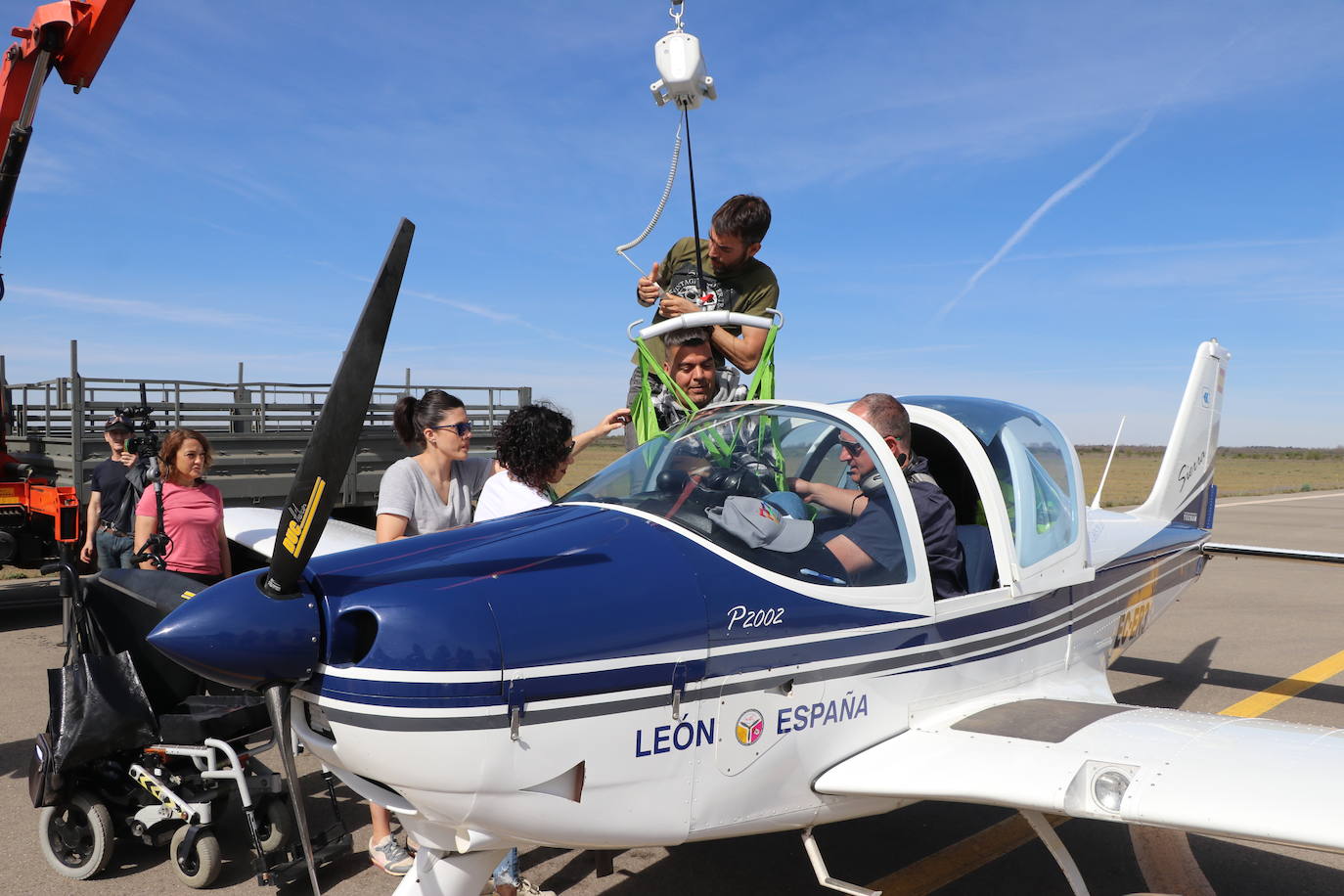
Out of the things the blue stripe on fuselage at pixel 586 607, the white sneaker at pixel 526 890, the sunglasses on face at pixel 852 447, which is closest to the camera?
the blue stripe on fuselage at pixel 586 607

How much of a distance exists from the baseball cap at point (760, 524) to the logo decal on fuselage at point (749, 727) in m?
0.48

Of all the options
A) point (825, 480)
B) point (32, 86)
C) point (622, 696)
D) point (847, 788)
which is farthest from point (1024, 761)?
point (32, 86)

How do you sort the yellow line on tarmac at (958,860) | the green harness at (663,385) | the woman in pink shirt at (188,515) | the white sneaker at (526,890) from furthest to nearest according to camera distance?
1. the woman in pink shirt at (188,515)
2. the green harness at (663,385)
3. the yellow line on tarmac at (958,860)
4. the white sneaker at (526,890)

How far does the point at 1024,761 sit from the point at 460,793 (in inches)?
66.0

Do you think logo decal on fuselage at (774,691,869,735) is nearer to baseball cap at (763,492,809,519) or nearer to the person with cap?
baseball cap at (763,492,809,519)

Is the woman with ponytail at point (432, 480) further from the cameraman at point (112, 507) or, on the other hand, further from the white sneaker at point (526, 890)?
the cameraman at point (112, 507)

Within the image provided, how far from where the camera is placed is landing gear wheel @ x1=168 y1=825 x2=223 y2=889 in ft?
11.2

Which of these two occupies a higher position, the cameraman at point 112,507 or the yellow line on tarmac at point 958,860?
the cameraman at point 112,507

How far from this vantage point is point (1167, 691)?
6.39 m

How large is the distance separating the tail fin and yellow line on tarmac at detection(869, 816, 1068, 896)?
8.34 feet

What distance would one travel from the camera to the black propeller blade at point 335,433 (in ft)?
6.73

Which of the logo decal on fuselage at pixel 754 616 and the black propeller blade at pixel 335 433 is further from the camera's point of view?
the logo decal on fuselage at pixel 754 616

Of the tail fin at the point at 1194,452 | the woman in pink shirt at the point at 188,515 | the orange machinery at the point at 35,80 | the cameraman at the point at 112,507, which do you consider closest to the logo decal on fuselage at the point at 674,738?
the woman in pink shirt at the point at 188,515

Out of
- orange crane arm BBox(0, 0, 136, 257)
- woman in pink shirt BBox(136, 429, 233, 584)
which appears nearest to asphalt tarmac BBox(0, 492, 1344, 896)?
woman in pink shirt BBox(136, 429, 233, 584)
